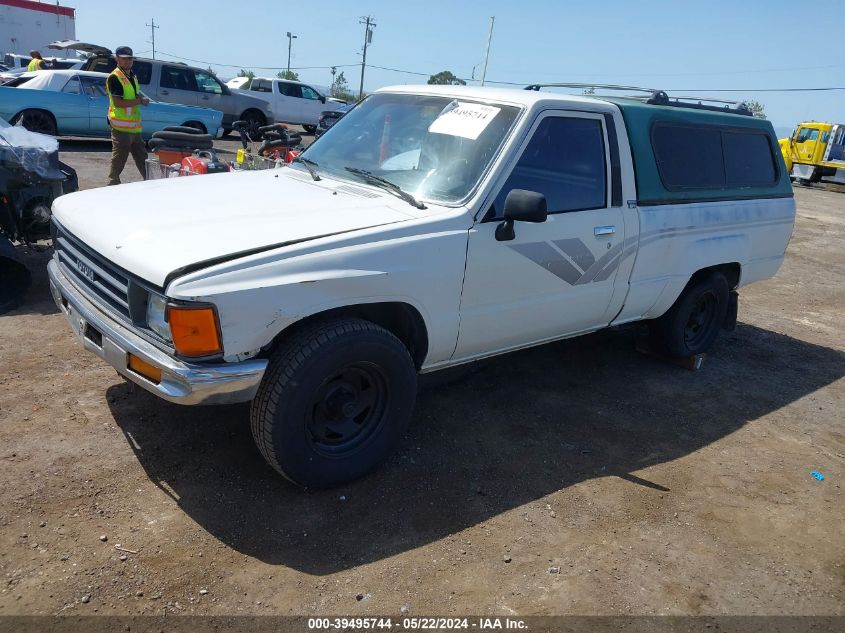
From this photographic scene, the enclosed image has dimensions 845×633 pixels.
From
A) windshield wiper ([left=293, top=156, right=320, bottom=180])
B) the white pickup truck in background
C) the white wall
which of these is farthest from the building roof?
windshield wiper ([left=293, top=156, right=320, bottom=180])

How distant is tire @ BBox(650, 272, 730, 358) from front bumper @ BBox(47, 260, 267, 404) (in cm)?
353

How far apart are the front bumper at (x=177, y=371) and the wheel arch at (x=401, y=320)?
0.59m

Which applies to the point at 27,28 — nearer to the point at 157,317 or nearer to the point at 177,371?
the point at 157,317

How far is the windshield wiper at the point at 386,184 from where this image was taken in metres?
3.46

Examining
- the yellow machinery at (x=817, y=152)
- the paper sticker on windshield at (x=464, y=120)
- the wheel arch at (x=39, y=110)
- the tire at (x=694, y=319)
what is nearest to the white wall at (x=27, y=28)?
the wheel arch at (x=39, y=110)

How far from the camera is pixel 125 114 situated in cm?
843

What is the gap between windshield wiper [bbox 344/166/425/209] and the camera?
3.46m

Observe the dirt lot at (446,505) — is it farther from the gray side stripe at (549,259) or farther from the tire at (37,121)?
the tire at (37,121)

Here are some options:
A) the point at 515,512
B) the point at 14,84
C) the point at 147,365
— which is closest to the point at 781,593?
the point at 515,512

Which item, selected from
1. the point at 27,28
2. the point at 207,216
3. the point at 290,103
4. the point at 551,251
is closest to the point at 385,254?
the point at 207,216

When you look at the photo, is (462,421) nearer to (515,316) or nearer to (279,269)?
(515,316)

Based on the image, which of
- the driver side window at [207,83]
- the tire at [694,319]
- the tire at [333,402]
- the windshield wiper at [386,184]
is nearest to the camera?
the tire at [333,402]

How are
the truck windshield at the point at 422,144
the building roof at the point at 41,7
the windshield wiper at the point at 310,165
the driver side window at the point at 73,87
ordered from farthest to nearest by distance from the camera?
the building roof at the point at 41,7 < the driver side window at the point at 73,87 < the windshield wiper at the point at 310,165 < the truck windshield at the point at 422,144

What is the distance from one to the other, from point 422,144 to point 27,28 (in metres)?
61.3
